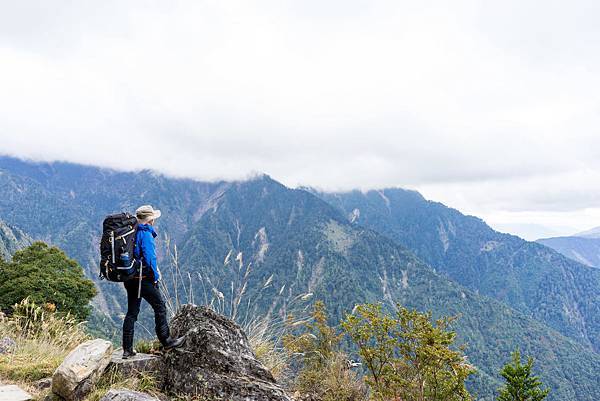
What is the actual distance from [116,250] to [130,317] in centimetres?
117

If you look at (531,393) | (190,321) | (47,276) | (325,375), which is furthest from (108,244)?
(47,276)

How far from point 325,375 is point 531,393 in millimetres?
25587

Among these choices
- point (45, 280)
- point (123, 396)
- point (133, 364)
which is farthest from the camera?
point (45, 280)

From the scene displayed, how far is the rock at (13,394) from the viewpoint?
489cm

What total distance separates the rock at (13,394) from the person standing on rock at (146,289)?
1223mm

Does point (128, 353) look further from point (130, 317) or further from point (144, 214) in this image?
point (144, 214)

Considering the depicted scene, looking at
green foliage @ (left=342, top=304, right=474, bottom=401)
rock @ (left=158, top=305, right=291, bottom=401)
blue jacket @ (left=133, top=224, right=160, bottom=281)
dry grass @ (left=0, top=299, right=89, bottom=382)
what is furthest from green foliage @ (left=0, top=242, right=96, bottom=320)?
rock @ (left=158, top=305, right=291, bottom=401)

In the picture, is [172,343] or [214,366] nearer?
[214,366]

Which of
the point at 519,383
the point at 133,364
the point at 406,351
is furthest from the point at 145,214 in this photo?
the point at 519,383

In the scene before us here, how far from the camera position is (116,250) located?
19.1ft

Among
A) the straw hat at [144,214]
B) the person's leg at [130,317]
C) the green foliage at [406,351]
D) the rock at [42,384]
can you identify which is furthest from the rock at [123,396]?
the green foliage at [406,351]

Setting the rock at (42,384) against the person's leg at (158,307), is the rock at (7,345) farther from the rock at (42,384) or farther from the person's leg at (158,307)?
the person's leg at (158,307)

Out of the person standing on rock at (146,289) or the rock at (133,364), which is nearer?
A: the rock at (133,364)

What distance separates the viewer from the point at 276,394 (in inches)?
217
